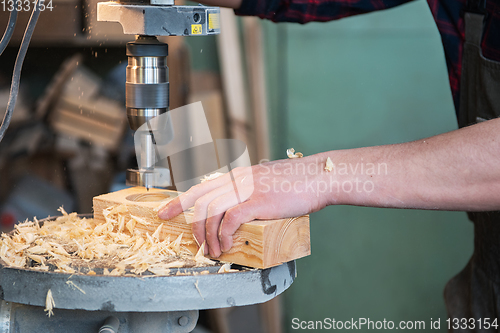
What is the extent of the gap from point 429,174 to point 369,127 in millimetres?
1308

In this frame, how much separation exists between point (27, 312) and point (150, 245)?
25 cm

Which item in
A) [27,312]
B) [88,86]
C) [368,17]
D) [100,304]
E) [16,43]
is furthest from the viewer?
[368,17]

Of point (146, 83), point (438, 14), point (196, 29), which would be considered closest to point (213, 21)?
point (196, 29)

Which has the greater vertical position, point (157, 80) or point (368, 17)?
point (368, 17)

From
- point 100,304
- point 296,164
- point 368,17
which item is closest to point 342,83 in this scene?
point 368,17

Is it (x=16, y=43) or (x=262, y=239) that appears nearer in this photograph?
(x=262, y=239)

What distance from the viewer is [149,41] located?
36.3 inches

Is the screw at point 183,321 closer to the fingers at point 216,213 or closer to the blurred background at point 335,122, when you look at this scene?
the fingers at point 216,213

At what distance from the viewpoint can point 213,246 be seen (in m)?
0.88

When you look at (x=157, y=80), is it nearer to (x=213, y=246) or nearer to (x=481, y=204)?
(x=213, y=246)

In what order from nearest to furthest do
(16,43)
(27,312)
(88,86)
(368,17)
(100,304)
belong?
(100,304), (27,312), (16,43), (88,86), (368,17)

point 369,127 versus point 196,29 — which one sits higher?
point 196,29

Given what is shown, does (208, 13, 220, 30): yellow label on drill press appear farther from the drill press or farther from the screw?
the screw

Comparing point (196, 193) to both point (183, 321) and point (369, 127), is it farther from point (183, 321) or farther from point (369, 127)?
point (369, 127)
